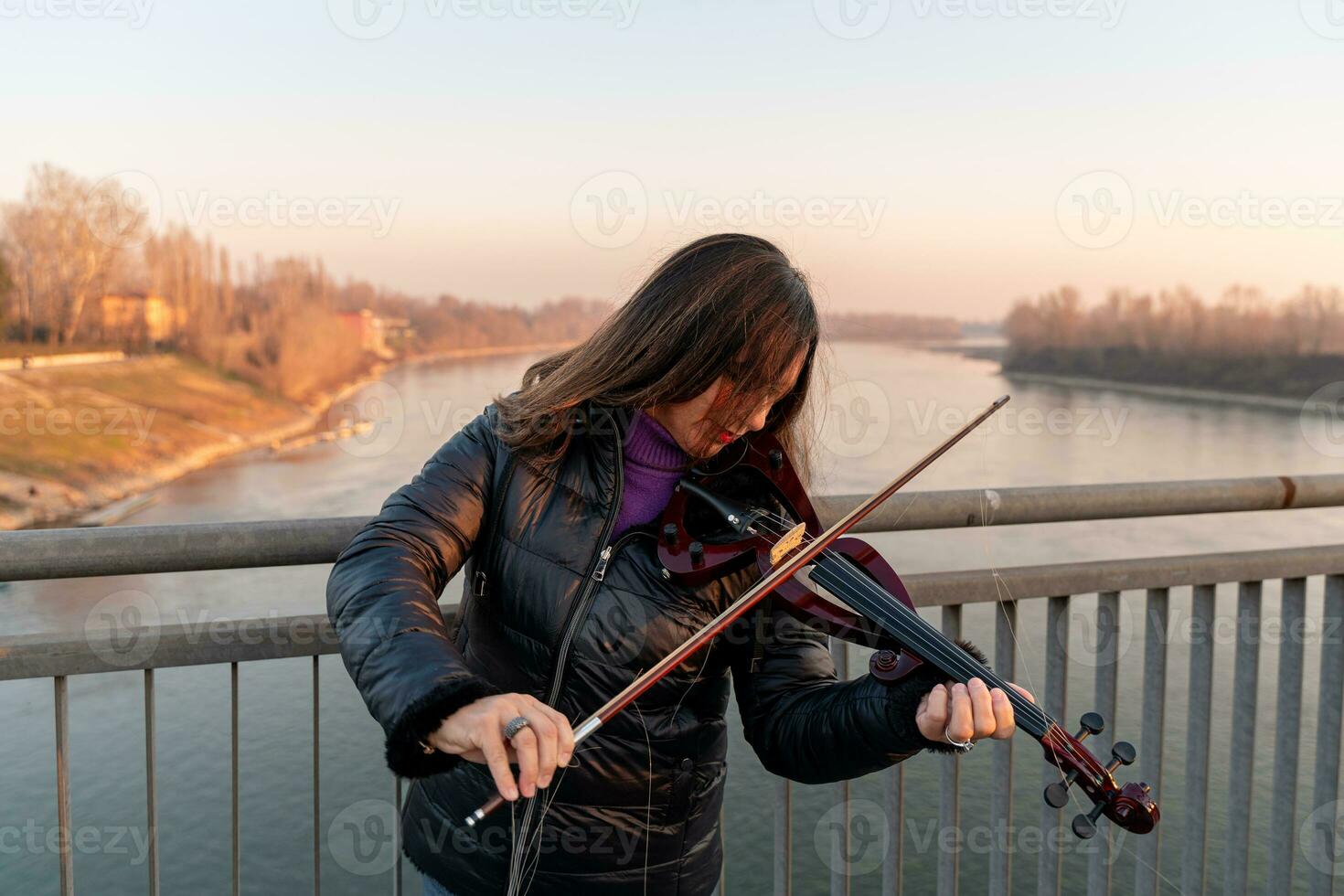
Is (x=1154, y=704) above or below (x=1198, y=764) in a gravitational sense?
above

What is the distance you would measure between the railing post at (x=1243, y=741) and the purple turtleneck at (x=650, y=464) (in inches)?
55.5

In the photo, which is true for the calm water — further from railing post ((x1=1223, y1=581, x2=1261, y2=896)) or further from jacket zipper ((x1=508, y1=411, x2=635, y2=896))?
jacket zipper ((x1=508, y1=411, x2=635, y2=896))

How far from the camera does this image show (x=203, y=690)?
5.89m

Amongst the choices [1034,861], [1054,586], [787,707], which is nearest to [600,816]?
[787,707]

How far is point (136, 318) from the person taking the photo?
25156 millimetres

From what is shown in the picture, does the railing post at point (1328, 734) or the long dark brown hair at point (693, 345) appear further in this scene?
the railing post at point (1328, 734)

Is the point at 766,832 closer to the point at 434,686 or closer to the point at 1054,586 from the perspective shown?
the point at 1054,586

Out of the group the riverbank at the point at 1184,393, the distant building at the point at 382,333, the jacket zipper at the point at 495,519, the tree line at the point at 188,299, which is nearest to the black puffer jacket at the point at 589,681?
the jacket zipper at the point at 495,519

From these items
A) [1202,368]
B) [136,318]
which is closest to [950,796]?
[1202,368]

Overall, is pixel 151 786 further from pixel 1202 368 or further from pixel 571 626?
pixel 1202 368

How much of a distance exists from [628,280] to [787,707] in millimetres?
701

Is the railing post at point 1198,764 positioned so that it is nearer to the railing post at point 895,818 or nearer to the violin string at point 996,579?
the violin string at point 996,579

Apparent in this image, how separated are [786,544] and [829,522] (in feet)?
1.01

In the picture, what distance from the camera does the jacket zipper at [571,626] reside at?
1251 mm
